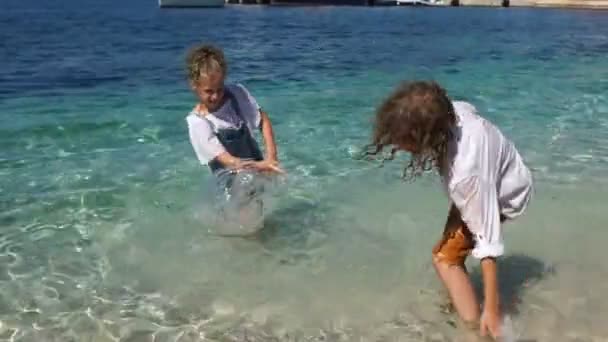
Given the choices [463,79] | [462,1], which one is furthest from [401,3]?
[463,79]

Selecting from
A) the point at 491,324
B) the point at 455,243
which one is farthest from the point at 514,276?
the point at 491,324

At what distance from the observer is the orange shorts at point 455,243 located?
143 inches

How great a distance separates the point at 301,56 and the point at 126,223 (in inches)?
633

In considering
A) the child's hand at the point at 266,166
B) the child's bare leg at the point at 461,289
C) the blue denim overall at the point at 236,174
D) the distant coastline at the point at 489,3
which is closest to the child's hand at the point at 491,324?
the child's bare leg at the point at 461,289

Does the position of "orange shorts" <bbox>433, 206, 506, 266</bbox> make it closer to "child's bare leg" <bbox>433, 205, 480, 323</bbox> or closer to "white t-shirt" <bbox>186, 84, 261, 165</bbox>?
→ "child's bare leg" <bbox>433, 205, 480, 323</bbox>

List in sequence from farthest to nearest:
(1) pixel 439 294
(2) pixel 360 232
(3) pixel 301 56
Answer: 1. (3) pixel 301 56
2. (2) pixel 360 232
3. (1) pixel 439 294

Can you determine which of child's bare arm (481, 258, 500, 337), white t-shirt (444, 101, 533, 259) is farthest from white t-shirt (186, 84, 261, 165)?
child's bare arm (481, 258, 500, 337)

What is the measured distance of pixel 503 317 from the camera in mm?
4012

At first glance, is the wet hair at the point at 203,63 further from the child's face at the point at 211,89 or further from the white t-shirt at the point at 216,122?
the white t-shirt at the point at 216,122

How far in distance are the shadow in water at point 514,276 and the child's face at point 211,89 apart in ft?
7.66

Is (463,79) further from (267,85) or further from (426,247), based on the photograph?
(426,247)

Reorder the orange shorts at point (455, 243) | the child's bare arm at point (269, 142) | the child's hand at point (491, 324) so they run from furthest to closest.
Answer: the child's bare arm at point (269, 142) < the orange shorts at point (455, 243) < the child's hand at point (491, 324)

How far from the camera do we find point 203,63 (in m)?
4.45

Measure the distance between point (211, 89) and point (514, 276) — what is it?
266cm
